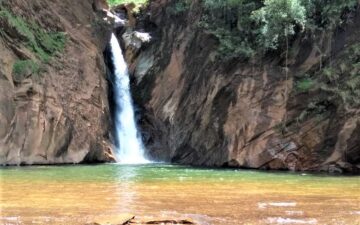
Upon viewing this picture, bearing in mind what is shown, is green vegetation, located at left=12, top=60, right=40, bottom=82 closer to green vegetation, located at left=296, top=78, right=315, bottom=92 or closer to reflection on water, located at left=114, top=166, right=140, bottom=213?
reflection on water, located at left=114, top=166, right=140, bottom=213

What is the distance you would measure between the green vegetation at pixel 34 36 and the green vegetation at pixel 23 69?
1593 mm

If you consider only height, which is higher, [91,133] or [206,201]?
[91,133]

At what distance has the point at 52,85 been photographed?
31281mm

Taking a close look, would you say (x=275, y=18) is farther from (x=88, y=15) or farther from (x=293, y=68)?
(x=88, y=15)

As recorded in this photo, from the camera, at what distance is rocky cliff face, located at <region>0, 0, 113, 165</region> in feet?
92.5

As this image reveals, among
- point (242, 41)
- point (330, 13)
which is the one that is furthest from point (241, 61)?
point (330, 13)

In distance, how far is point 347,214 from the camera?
960cm

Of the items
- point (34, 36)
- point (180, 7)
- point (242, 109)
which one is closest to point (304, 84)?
point (242, 109)

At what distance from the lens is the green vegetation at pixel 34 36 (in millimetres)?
30547

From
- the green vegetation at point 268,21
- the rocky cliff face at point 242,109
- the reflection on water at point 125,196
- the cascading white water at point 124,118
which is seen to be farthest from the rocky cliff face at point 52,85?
the reflection on water at point 125,196

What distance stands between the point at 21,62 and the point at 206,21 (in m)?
12.6

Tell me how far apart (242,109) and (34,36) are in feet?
46.9

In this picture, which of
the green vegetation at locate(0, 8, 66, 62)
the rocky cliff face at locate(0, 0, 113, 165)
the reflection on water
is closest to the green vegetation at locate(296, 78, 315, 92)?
the rocky cliff face at locate(0, 0, 113, 165)

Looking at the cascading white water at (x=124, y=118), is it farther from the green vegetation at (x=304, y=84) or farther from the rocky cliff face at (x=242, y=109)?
the green vegetation at (x=304, y=84)
